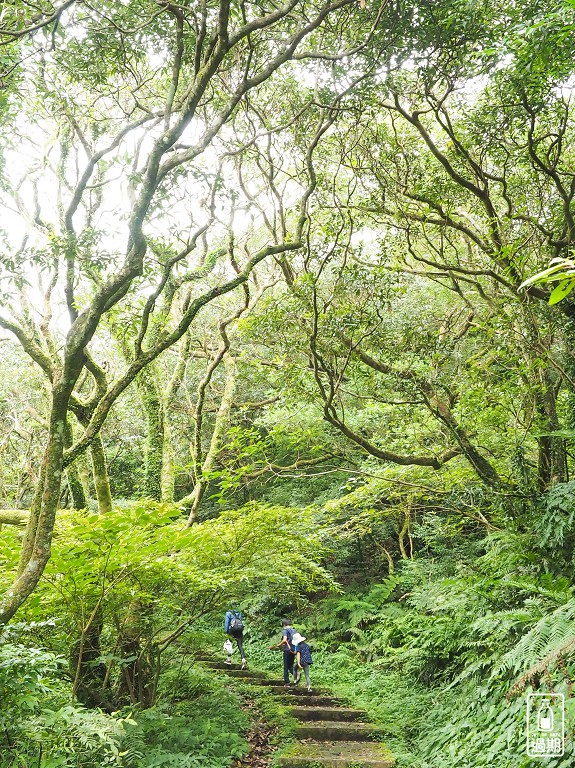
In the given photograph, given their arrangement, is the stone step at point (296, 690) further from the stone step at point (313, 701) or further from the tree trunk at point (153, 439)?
the tree trunk at point (153, 439)

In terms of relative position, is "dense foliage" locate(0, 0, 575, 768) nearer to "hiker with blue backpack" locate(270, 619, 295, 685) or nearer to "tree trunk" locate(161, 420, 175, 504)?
"tree trunk" locate(161, 420, 175, 504)

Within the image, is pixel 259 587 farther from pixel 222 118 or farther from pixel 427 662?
pixel 222 118

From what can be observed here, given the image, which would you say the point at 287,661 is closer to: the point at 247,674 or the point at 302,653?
the point at 302,653

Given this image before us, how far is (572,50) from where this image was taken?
5.29 meters

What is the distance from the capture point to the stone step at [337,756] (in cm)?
680

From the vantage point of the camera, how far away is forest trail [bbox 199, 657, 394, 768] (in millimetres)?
6895

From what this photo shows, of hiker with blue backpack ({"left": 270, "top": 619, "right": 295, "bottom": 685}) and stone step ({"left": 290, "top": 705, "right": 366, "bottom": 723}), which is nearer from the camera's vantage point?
stone step ({"left": 290, "top": 705, "right": 366, "bottom": 723})

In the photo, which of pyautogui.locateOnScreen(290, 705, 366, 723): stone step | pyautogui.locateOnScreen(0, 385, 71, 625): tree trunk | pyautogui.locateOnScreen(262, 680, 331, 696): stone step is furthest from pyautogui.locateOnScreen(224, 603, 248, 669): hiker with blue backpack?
pyautogui.locateOnScreen(0, 385, 71, 625): tree trunk

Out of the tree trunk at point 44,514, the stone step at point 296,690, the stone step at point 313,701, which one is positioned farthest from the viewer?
the stone step at point 296,690

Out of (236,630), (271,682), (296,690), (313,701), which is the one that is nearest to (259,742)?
(313,701)

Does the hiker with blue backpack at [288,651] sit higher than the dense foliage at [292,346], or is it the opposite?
the dense foliage at [292,346]

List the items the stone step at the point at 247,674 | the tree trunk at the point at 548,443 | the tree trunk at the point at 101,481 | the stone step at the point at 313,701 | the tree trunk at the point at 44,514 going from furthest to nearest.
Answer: the stone step at the point at 247,674 < the stone step at the point at 313,701 < the tree trunk at the point at 101,481 < the tree trunk at the point at 548,443 < the tree trunk at the point at 44,514

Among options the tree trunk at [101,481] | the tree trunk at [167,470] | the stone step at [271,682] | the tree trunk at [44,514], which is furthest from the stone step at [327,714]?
the tree trunk at [44,514]

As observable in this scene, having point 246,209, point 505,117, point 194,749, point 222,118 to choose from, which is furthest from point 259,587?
point 505,117
